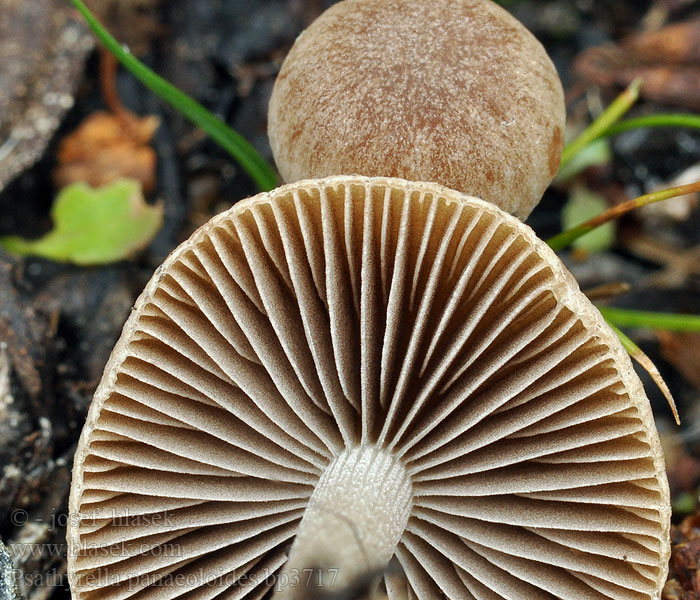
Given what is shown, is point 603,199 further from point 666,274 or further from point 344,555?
point 344,555

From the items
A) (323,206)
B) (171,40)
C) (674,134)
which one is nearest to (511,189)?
(323,206)

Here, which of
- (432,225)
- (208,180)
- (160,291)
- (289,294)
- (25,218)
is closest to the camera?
(432,225)

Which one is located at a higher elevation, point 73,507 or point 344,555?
point 73,507

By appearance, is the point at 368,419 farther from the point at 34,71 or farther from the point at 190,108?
the point at 34,71

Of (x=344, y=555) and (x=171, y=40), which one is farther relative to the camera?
(x=171, y=40)

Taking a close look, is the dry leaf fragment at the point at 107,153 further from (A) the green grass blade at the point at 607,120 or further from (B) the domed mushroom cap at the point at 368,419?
(A) the green grass blade at the point at 607,120

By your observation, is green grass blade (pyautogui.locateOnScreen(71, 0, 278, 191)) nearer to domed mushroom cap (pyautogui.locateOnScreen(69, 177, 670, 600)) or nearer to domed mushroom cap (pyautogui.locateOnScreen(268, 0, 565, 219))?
domed mushroom cap (pyautogui.locateOnScreen(268, 0, 565, 219))
